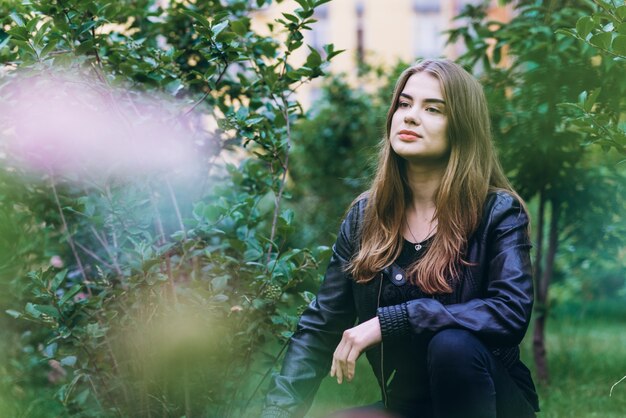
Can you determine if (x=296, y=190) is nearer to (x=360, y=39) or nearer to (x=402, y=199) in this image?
(x=402, y=199)

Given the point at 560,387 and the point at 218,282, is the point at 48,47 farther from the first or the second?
the point at 560,387

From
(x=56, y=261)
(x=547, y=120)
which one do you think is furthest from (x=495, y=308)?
(x=56, y=261)

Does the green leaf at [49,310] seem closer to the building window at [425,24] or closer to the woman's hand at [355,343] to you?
the woman's hand at [355,343]

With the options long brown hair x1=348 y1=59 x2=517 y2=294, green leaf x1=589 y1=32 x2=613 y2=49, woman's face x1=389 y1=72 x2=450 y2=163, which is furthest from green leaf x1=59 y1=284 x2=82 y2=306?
green leaf x1=589 y1=32 x2=613 y2=49

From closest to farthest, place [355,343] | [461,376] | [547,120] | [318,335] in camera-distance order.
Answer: [461,376] → [355,343] → [318,335] → [547,120]

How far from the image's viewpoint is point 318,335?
7.54 ft

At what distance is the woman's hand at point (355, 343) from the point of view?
2.01 metres

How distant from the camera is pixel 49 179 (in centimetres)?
284

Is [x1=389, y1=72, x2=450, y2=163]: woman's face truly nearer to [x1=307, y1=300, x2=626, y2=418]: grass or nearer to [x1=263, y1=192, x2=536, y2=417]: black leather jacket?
[x1=263, y1=192, x2=536, y2=417]: black leather jacket

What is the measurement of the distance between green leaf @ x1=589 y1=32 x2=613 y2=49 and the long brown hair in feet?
1.09

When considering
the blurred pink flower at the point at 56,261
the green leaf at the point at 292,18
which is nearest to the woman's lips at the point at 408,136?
the green leaf at the point at 292,18

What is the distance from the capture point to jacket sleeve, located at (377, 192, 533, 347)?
6.44ft

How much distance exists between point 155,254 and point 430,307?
83 cm

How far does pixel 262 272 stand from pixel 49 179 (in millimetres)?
889
